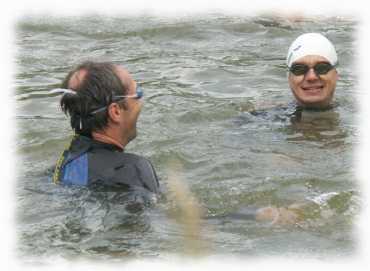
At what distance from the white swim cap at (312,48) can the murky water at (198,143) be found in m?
0.62

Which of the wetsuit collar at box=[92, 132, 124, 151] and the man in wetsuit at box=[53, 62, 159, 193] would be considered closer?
the man in wetsuit at box=[53, 62, 159, 193]

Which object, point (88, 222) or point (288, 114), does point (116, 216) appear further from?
point (288, 114)

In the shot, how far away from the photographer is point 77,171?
5984 mm

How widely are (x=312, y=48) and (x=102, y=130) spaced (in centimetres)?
388

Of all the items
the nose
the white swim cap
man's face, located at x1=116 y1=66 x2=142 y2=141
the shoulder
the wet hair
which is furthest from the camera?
the white swim cap

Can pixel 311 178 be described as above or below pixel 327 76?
below

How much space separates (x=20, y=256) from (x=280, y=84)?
639 cm

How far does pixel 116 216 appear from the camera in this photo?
19.9 feet

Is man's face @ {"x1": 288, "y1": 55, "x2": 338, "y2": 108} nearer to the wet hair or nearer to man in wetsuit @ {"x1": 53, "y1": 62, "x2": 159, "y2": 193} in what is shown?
man in wetsuit @ {"x1": 53, "y1": 62, "x2": 159, "y2": 193}

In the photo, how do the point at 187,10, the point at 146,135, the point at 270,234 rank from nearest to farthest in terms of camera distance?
the point at 270,234 → the point at 146,135 → the point at 187,10

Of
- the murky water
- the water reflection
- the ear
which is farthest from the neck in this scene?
the water reflection

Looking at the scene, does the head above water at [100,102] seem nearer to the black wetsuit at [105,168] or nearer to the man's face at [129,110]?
the man's face at [129,110]

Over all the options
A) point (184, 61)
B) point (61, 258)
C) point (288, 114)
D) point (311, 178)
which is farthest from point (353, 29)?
point (61, 258)

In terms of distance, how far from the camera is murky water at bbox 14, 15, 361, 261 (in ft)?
19.4
